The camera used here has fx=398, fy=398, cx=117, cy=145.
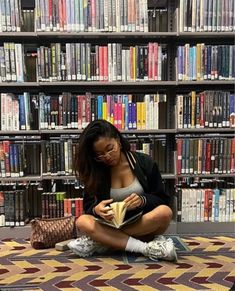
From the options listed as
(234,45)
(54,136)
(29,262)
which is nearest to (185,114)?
(234,45)

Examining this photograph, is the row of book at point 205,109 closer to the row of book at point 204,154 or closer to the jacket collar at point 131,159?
the row of book at point 204,154

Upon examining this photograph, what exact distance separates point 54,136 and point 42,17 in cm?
85

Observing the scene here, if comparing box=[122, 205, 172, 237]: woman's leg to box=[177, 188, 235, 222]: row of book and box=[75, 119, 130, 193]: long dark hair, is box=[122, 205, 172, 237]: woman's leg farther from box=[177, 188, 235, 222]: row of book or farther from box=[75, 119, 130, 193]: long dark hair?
box=[177, 188, 235, 222]: row of book

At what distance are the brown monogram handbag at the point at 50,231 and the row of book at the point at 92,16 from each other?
4.30 feet

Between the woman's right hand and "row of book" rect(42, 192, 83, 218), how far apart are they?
2.14ft

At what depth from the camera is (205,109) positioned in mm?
2840

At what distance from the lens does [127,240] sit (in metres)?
2.22

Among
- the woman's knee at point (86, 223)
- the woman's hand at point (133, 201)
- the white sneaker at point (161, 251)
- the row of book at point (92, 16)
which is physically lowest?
the white sneaker at point (161, 251)

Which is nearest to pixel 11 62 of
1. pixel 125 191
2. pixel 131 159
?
pixel 131 159

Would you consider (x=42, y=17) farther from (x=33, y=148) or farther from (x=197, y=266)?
(x=197, y=266)

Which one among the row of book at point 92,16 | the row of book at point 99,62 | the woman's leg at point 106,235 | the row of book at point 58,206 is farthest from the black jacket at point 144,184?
the row of book at point 92,16

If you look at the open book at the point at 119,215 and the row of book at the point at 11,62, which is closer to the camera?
the open book at the point at 119,215

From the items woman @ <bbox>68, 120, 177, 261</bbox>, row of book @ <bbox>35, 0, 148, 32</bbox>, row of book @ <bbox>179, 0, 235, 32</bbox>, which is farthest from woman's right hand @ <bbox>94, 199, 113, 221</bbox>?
row of book @ <bbox>179, 0, 235, 32</bbox>

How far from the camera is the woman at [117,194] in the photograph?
217cm
